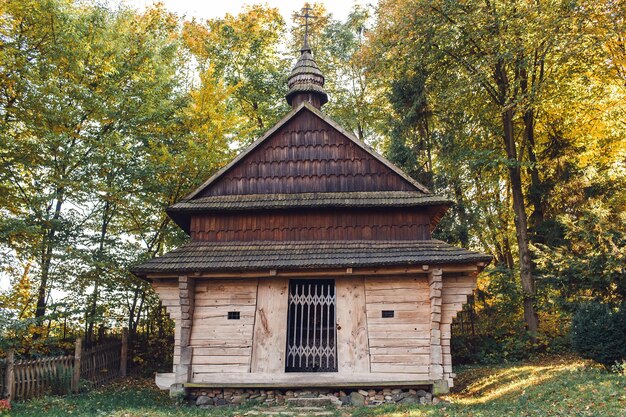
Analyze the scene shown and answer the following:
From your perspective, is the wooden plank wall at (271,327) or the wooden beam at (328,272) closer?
the wooden beam at (328,272)

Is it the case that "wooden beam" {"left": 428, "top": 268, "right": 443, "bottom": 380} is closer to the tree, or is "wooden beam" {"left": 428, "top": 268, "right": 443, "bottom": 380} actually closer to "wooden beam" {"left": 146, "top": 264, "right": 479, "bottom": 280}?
"wooden beam" {"left": 146, "top": 264, "right": 479, "bottom": 280}

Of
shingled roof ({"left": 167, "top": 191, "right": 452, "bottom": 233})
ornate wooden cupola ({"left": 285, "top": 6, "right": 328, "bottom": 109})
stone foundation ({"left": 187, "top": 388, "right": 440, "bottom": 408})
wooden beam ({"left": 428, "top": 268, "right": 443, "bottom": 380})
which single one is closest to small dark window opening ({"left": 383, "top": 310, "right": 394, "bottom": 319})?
wooden beam ({"left": 428, "top": 268, "right": 443, "bottom": 380})

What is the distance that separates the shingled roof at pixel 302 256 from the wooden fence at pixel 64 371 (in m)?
3.44

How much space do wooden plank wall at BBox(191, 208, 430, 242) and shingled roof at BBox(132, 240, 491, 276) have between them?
0.84 feet

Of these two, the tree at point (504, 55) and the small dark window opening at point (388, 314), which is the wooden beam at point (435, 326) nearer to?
the small dark window opening at point (388, 314)

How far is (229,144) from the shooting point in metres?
17.9

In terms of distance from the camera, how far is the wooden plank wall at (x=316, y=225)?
11820 mm

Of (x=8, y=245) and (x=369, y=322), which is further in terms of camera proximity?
(x=8, y=245)

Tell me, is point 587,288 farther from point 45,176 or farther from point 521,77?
point 45,176

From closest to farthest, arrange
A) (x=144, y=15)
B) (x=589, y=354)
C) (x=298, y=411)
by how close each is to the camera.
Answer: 1. (x=298, y=411)
2. (x=589, y=354)
3. (x=144, y=15)

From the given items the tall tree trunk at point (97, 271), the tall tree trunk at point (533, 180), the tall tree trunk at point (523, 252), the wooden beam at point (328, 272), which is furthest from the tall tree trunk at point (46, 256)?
the tall tree trunk at point (533, 180)

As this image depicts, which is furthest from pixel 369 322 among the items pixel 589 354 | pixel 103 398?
pixel 103 398

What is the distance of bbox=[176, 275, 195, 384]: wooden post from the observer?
10.7m

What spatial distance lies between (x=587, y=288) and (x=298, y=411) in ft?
29.5
